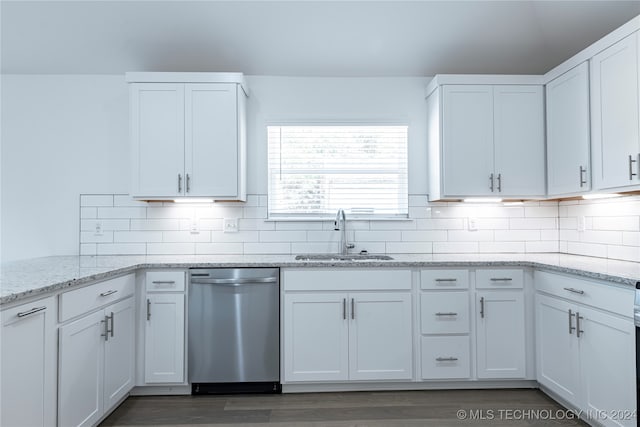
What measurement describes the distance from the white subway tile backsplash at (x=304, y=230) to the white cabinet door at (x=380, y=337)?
68 cm

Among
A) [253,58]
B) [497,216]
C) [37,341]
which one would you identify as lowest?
[37,341]

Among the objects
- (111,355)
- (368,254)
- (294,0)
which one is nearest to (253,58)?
(294,0)

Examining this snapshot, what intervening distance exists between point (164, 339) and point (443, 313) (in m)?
1.94

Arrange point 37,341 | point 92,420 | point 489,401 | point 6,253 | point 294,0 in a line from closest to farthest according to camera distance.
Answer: point 37,341 < point 92,420 < point 489,401 < point 294,0 < point 6,253

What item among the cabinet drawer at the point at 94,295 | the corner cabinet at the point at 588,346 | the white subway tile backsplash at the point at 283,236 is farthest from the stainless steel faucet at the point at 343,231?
the cabinet drawer at the point at 94,295

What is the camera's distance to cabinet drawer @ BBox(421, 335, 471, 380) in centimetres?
274

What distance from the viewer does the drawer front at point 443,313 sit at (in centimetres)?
275

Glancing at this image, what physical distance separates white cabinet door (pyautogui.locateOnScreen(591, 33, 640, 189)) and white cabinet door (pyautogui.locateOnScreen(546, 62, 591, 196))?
0.08 metres

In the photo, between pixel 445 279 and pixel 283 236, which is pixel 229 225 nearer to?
pixel 283 236

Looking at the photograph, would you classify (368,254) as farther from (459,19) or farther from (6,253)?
(6,253)

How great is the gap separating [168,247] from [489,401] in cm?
269

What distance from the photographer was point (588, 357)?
2.20m

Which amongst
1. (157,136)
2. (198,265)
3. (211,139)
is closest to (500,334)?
(198,265)

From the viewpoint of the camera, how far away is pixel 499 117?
120 inches
